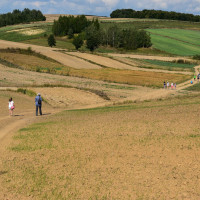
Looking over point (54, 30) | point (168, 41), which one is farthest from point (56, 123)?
point (54, 30)

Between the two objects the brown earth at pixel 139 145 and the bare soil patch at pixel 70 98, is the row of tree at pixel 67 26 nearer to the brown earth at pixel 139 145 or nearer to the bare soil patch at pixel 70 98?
the bare soil patch at pixel 70 98

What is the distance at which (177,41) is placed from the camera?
14750 cm

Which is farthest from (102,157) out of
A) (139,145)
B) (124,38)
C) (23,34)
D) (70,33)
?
(23,34)

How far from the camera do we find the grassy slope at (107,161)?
1118cm

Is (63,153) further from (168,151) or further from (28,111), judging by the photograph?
(28,111)

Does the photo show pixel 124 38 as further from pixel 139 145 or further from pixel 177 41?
pixel 139 145

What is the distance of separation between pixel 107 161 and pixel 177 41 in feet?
463

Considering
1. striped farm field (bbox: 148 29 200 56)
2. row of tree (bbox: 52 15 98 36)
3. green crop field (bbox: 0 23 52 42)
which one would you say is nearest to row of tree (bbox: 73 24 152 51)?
striped farm field (bbox: 148 29 200 56)

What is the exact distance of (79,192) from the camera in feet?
36.6

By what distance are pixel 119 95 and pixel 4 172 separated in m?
32.1

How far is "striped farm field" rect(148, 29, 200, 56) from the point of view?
130500 millimetres

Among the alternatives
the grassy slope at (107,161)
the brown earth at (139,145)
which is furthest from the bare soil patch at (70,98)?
the grassy slope at (107,161)

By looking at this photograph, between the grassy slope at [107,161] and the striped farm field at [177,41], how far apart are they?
4389 inches

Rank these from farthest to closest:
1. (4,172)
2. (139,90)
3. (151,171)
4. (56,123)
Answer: (139,90) < (56,123) < (4,172) < (151,171)
